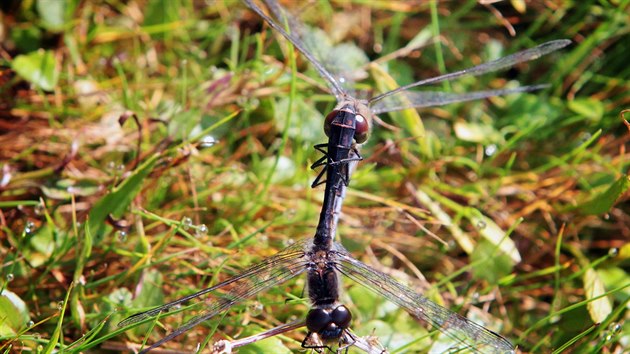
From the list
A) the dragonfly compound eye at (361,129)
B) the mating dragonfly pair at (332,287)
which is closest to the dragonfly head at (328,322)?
the mating dragonfly pair at (332,287)

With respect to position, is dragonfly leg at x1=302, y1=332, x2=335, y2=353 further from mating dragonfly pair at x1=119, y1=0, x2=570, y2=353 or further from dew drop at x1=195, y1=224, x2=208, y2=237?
dew drop at x1=195, y1=224, x2=208, y2=237

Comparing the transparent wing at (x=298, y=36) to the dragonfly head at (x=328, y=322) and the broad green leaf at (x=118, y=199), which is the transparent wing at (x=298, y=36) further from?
the dragonfly head at (x=328, y=322)

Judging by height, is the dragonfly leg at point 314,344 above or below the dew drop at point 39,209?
below

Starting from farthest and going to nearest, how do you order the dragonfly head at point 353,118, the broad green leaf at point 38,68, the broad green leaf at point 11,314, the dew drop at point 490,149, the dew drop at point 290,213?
the dew drop at point 490,149, the broad green leaf at point 38,68, the dew drop at point 290,213, the dragonfly head at point 353,118, the broad green leaf at point 11,314

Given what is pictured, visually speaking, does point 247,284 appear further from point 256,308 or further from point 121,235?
point 121,235

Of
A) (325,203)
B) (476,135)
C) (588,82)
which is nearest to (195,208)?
(325,203)

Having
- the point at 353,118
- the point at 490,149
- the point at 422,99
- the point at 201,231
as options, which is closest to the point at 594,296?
the point at 490,149

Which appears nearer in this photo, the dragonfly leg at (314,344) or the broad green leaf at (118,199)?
the dragonfly leg at (314,344)
